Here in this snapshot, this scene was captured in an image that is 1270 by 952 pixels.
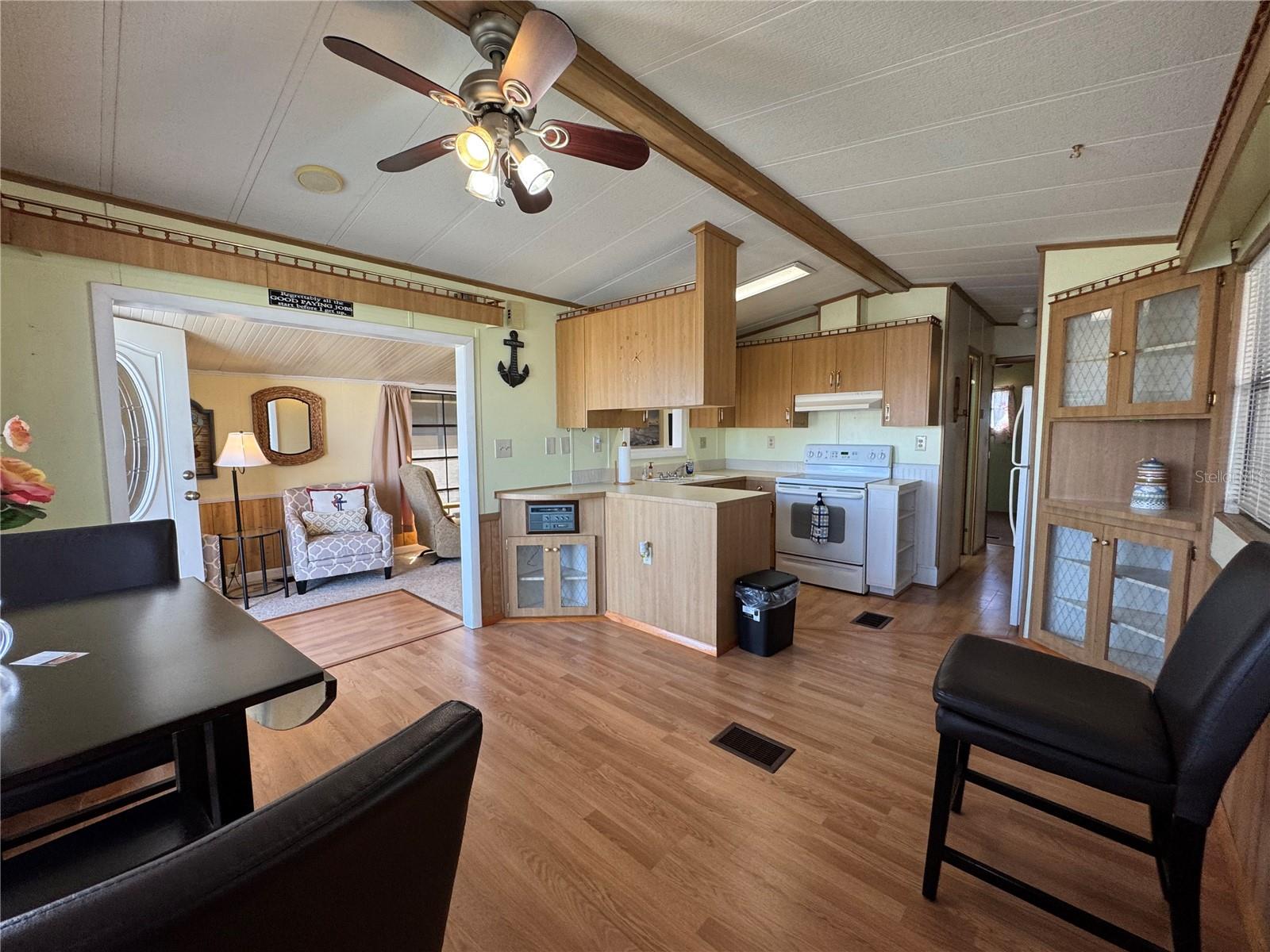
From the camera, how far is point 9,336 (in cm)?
196

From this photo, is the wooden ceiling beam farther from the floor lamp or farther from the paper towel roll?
the floor lamp

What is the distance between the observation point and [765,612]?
2967 mm

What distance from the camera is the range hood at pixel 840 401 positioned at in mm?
4297

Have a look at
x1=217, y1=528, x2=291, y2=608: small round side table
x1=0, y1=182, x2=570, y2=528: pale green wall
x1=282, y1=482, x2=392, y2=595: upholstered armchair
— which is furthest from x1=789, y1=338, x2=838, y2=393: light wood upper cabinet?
x1=217, y1=528, x2=291, y2=608: small round side table

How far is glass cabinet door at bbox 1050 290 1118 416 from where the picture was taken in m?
2.67

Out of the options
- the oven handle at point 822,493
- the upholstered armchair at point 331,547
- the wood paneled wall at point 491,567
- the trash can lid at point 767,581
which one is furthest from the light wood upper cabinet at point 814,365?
the upholstered armchair at point 331,547

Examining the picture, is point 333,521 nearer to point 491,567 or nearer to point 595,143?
point 491,567

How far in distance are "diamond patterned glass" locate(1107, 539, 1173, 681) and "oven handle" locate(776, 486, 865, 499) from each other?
1.63m

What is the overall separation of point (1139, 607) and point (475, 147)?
348 centimetres

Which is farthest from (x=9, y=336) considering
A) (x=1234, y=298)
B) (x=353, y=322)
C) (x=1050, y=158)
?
(x=1234, y=298)

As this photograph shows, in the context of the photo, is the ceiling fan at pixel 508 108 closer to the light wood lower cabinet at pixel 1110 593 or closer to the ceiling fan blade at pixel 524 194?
the ceiling fan blade at pixel 524 194

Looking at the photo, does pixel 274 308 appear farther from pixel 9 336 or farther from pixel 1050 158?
pixel 1050 158

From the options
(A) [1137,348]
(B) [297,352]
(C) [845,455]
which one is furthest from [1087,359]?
(B) [297,352]

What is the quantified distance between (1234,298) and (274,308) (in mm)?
4300
